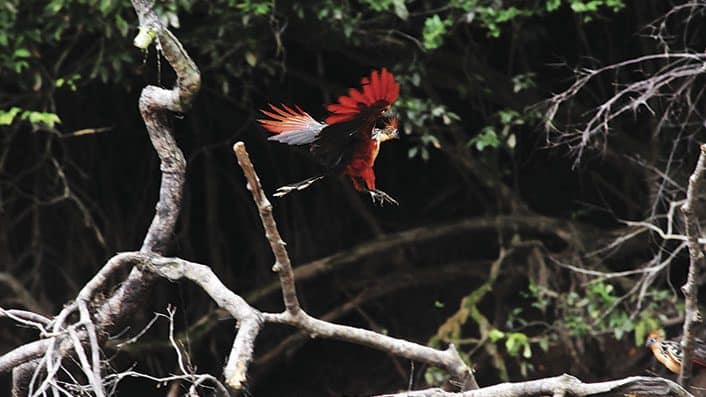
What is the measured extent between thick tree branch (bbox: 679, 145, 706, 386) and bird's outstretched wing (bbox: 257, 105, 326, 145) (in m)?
0.71

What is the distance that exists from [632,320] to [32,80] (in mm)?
2077

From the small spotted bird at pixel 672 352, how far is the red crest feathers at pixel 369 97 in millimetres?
1446

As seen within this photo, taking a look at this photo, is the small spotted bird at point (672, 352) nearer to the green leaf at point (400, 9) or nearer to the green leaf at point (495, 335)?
the green leaf at point (495, 335)

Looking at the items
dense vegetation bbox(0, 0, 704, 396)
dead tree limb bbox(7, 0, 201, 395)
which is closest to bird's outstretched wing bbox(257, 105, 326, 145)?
dead tree limb bbox(7, 0, 201, 395)

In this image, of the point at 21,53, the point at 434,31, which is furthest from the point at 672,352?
the point at 21,53

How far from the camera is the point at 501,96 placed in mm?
3590

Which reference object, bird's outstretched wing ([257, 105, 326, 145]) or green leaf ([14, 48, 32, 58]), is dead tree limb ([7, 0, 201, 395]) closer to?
bird's outstretched wing ([257, 105, 326, 145])

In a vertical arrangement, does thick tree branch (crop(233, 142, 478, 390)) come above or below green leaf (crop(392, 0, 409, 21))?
below

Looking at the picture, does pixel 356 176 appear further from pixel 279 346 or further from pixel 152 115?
pixel 279 346

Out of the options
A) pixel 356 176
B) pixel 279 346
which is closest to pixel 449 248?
pixel 279 346

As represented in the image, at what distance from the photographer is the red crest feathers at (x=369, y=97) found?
1735 mm

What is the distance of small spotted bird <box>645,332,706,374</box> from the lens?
9.27 ft

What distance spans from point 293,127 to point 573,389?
2.47ft

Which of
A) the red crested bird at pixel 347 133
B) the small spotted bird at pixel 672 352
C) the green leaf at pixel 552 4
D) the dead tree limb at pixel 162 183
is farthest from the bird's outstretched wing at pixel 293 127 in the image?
the small spotted bird at pixel 672 352
